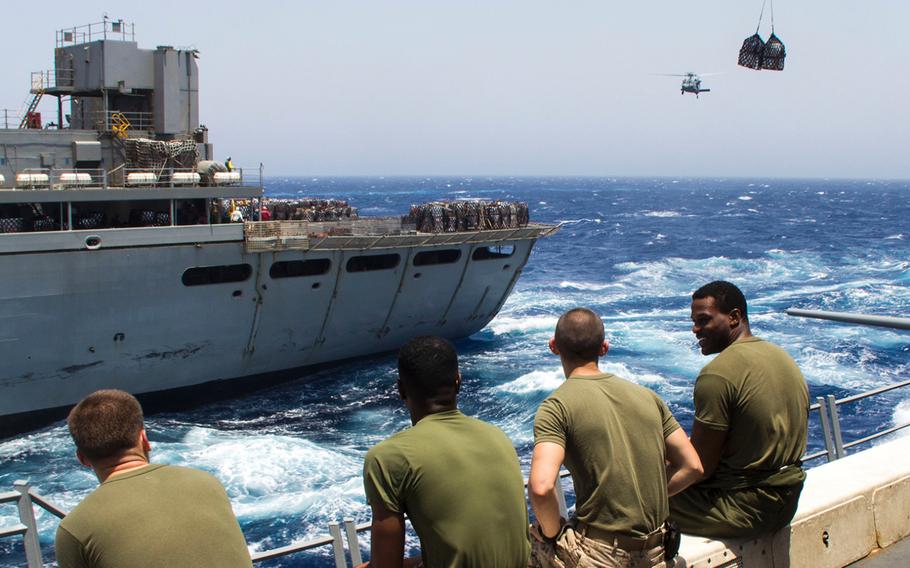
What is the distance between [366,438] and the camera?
79.1 ft

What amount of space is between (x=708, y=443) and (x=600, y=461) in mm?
1098

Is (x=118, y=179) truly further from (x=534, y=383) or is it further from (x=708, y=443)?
(x=708, y=443)

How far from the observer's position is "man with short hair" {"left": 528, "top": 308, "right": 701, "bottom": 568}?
15.7 feet

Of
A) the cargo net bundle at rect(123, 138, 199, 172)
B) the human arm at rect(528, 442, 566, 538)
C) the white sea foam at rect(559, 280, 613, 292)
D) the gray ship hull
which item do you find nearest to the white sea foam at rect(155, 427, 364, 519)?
the gray ship hull

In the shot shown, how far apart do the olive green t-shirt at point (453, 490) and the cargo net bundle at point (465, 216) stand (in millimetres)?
26412

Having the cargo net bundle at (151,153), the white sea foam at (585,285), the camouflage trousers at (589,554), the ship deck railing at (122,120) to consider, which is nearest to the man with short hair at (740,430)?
the camouflage trousers at (589,554)

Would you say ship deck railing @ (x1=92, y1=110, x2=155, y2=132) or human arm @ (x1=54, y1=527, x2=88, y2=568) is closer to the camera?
human arm @ (x1=54, y1=527, x2=88, y2=568)

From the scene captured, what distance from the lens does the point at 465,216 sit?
1258 inches

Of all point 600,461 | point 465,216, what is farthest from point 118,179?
point 600,461

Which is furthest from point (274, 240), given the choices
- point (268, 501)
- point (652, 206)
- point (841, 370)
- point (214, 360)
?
point (652, 206)

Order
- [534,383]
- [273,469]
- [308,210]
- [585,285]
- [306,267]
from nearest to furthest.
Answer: [273,469], [306,267], [534,383], [308,210], [585,285]

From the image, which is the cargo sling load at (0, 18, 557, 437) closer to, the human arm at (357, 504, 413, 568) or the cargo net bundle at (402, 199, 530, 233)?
the cargo net bundle at (402, 199, 530, 233)

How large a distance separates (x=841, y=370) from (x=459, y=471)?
2842 centimetres

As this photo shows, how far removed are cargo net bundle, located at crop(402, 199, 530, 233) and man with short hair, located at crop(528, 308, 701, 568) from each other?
25.8m
